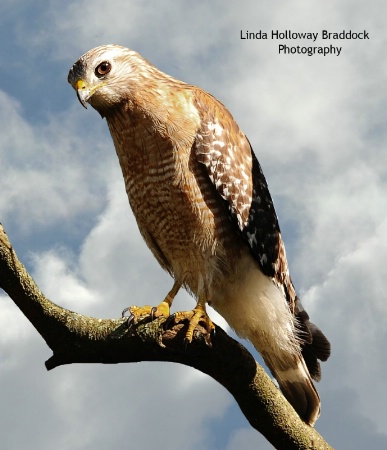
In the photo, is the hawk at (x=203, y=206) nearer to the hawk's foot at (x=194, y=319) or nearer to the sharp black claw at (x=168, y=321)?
the hawk's foot at (x=194, y=319)

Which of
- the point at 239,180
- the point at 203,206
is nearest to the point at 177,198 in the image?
the point at 203,206

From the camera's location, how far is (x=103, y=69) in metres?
5.59

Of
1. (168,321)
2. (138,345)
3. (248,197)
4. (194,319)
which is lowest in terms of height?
(138,345)

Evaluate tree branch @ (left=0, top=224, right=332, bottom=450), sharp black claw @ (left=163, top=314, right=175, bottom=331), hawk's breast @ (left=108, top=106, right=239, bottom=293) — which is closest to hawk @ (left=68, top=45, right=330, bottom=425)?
hawk's breast @ (left=108, top=106, right=239, bottom=293)

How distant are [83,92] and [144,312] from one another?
6.10 ft

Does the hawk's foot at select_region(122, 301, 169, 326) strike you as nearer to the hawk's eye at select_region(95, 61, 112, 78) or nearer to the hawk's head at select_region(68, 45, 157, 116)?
the hawk's head at select_region(68, 45, 157, 116)

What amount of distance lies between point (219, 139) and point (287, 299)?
152 cm

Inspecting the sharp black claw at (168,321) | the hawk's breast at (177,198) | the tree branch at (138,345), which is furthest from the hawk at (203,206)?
the tree branch at (138,345)

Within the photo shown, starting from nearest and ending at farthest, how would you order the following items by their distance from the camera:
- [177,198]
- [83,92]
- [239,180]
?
[177,198] → [83,92] → [239,180]

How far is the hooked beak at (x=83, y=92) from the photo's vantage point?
5.48m

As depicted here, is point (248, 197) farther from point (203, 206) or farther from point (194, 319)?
point (194, 319)

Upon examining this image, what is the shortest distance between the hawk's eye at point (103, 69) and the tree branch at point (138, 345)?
1.82m

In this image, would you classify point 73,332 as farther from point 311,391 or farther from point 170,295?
point 311,391

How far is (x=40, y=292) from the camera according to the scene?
177 inches
